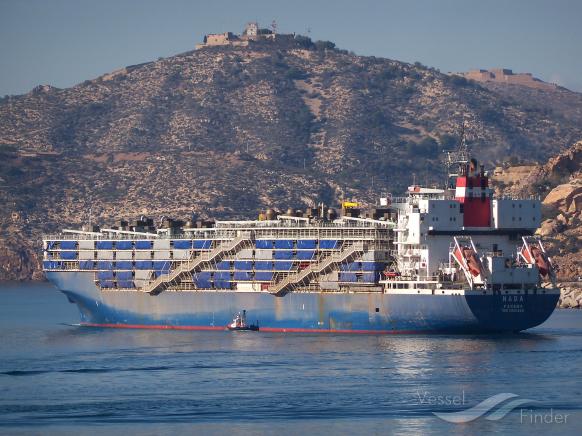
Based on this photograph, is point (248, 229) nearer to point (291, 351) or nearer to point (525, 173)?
point (291, 351)

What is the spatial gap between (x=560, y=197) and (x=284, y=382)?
101441mm

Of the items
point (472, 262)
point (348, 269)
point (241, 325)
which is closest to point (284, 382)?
point (472, 262)

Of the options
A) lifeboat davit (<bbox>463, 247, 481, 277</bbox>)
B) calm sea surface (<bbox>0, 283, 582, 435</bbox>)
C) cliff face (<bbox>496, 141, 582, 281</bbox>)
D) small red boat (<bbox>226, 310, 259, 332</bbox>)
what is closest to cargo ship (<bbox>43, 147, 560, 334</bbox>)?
lifeboat davit (<bbox>463, 247, 481, 277</bbox>)

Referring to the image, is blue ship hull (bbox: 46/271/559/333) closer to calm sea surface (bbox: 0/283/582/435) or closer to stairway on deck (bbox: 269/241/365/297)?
stairway on deck (bbox: 269/241/365/297)

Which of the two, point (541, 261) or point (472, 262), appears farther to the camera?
point (541, 261)

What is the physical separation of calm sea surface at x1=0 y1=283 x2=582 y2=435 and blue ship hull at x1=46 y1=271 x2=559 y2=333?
4.41 ft

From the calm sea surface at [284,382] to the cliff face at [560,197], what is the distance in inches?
2346

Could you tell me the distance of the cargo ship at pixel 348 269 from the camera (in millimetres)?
97125

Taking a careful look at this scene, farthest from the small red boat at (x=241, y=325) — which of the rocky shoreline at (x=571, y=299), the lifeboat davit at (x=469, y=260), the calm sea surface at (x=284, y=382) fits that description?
the rocky shoreline at (x=571, y=299)

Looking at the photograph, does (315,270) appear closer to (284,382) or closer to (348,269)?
(348,269)

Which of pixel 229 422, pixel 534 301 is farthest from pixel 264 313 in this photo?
pixel 229 422

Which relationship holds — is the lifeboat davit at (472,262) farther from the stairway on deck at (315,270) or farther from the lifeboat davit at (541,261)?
the stairway on deck at (315,270)

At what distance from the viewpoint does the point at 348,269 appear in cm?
10369

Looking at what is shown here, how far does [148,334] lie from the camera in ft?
356
